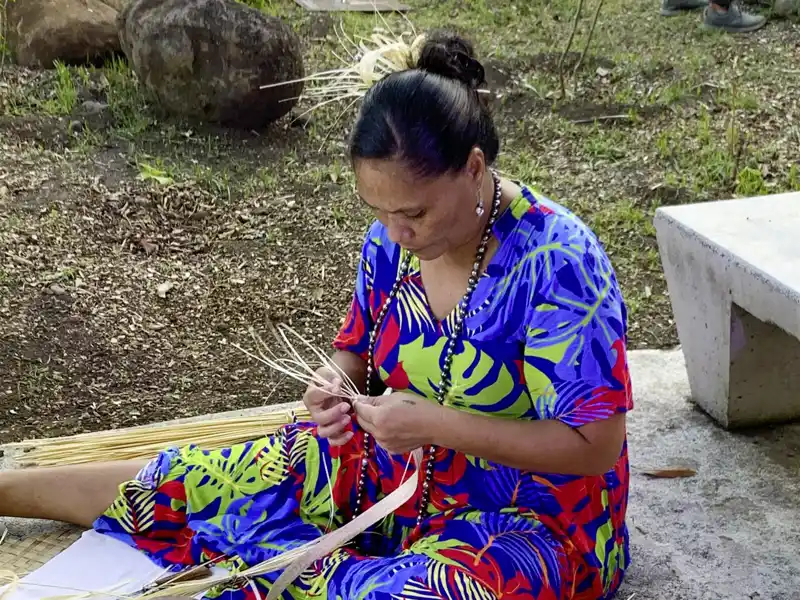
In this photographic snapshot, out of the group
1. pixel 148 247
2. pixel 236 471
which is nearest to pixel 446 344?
pixel 236 471

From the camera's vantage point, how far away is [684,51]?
5.52m

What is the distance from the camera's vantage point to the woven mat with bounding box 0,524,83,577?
209 centimetres

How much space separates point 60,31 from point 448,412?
4554 millimetres

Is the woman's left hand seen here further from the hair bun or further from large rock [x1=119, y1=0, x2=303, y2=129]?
large rock [x1=119, y1=0, x2=303, y2=129]

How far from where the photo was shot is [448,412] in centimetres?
168

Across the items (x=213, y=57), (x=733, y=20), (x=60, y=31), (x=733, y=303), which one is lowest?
(x=733, y=303)

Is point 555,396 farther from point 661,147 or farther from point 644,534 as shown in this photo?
point 661,147

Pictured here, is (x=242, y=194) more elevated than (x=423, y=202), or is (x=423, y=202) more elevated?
(x=423, y=202)

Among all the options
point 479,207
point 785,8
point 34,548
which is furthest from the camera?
point 785,8

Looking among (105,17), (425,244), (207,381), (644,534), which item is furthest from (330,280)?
(105,17)

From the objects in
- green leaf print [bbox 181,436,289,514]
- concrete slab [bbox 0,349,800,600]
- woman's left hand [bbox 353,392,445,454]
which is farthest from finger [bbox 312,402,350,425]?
concrete slab [bbox 0,349,800,600]

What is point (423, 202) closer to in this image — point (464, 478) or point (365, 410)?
point (365, 410)

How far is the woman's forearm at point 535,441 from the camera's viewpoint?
5.44 ft

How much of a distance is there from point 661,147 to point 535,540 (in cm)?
314
